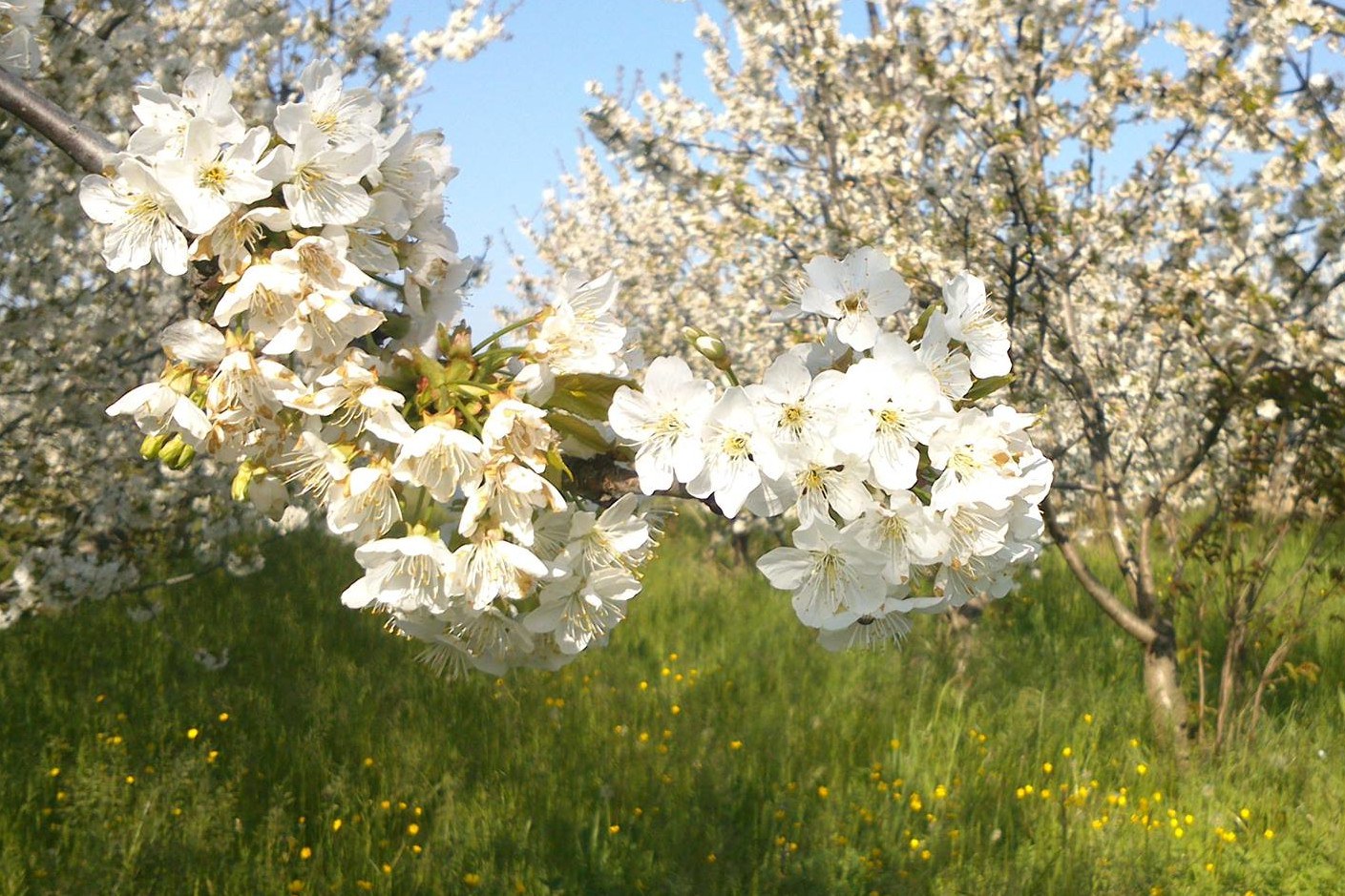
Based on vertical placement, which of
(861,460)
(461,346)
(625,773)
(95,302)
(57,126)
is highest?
(95,302)

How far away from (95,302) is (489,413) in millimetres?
4458

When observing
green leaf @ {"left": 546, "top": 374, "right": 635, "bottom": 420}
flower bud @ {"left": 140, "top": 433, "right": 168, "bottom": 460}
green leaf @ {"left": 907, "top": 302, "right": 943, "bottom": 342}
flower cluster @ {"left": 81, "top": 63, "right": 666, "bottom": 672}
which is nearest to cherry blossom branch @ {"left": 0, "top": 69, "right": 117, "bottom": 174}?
flower cluster @ {"left": 81, "top": 63, "right": 666, "bottom": 672}

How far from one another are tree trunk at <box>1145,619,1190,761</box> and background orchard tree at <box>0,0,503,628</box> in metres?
3.95

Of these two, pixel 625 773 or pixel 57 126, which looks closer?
pixel 57 126

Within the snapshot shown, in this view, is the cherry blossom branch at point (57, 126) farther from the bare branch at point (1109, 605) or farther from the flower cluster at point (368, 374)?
the bare branch at point (1109, 605)

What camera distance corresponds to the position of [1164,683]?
14.9ft

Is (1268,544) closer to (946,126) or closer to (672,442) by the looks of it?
(946,126)

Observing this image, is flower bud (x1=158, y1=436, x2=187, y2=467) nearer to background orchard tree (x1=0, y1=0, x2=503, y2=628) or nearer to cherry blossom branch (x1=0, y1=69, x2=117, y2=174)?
cherry blossom branch (x1=0, y1=69, x2=117, y2=174)

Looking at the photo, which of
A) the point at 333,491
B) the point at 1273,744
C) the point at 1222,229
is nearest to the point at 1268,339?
the point at 1222,229

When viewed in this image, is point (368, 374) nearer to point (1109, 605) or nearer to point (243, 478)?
point (243, 478)

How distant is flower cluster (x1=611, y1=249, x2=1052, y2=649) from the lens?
1193 millimetres

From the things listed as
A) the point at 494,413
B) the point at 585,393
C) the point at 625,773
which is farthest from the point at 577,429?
the point at 625,773

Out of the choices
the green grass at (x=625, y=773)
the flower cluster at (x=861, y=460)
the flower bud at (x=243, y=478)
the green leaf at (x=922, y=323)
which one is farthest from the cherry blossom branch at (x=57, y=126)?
the green grass at (x=625, y=773)

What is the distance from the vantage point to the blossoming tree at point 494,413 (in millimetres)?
1184
